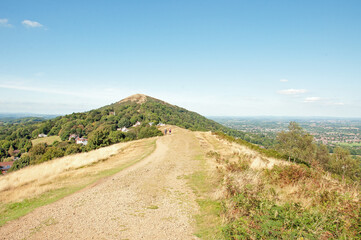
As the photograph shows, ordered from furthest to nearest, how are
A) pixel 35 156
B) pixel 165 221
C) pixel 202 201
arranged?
1. pixel 35 156
2. pixel 202 201
3. pixel 165 221

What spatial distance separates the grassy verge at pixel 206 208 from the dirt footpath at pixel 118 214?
34 cm

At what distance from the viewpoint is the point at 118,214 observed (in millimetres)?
7641

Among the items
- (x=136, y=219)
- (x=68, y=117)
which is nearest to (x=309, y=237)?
(x=136, y=219)

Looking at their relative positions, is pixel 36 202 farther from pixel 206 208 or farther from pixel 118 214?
pixel 206 208

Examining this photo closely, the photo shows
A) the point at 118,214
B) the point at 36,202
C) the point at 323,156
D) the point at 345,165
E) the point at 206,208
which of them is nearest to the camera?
the point at 118,214

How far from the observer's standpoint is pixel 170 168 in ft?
49.5

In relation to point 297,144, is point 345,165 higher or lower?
lower

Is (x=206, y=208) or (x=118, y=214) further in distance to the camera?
(x=206, y=208)

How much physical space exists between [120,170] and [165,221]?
9.33 meters

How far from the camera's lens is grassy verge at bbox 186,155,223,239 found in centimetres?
610

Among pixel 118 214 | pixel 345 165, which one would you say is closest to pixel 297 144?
pixel 345 165

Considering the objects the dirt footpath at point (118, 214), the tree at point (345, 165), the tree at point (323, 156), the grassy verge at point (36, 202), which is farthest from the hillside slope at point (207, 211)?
the tree at point (323, 156)

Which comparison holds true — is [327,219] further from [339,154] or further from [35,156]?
[35,156]

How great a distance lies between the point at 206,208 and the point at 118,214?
12.1 ft
